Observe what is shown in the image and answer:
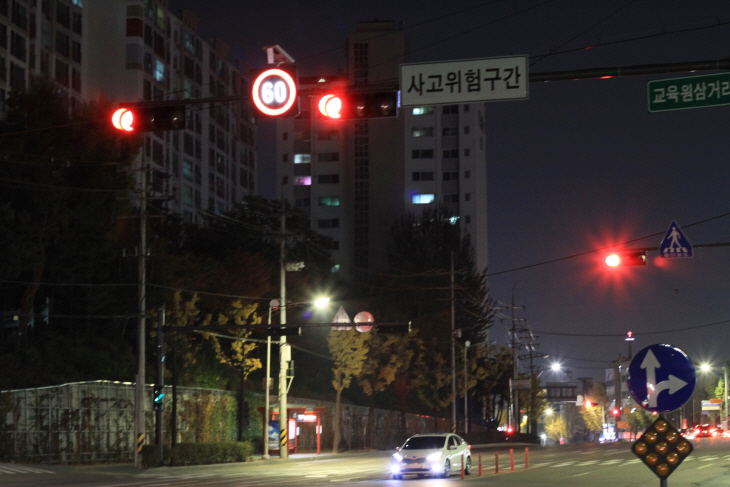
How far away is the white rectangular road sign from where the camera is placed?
1111 cm

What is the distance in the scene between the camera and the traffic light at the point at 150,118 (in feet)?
41.5

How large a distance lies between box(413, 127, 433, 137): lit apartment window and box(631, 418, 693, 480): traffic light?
341 ft

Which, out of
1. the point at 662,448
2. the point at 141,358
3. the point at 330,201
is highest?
the point at 330,201

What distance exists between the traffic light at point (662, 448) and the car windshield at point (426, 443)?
20.6m

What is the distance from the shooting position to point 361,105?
1202 cm

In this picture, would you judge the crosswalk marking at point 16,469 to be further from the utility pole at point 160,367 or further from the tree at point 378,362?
the tree at point 378,362

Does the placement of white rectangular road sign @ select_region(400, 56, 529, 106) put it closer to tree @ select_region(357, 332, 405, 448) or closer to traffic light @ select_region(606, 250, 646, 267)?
traffic light @ select_region(606, 250, 646, 267)

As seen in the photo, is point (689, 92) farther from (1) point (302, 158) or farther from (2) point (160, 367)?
(1) point (302, 158)

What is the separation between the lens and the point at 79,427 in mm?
42312

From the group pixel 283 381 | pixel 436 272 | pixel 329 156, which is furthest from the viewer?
pixel 329 156

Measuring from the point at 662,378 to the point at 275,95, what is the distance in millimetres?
5617

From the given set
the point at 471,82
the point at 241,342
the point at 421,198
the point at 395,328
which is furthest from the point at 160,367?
the point at 421,198

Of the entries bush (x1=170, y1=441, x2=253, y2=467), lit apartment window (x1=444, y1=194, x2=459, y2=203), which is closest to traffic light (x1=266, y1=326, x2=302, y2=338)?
bush (x1=170, y1=441, x2=253, y2=467)

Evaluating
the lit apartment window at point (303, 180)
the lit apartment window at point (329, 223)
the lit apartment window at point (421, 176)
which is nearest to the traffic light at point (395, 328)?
the lit apartment window at point (421, 176)
